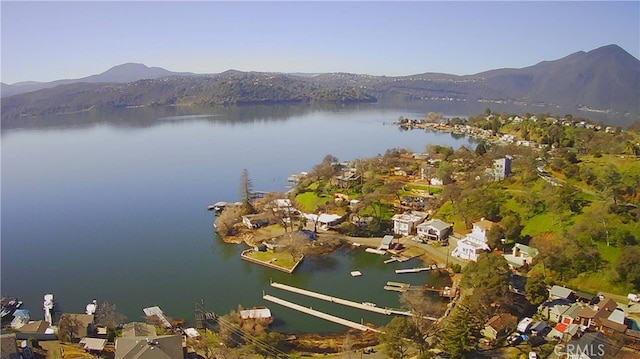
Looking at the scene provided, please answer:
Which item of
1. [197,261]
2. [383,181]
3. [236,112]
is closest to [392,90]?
[236,112]

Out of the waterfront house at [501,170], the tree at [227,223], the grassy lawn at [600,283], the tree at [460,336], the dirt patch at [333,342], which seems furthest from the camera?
the waterfront house at [501,170]

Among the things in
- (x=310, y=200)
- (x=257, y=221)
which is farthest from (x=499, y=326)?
(x=310, y=200)

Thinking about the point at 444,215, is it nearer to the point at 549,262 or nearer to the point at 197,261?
the point at 549,262

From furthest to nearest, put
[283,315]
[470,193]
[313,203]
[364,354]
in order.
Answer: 1. [313,203]
2. [470,193]
3. [283,315]
4. [364,354]

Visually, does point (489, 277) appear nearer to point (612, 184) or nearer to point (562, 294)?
point (562, 294)

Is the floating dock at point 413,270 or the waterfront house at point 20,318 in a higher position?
the waterfront house at point 20,318

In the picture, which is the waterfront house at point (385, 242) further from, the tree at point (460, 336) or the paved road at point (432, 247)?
the tree at point (460, 336)

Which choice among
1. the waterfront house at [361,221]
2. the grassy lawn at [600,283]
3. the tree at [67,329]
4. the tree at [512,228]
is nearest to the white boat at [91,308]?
the tree at [67,329]

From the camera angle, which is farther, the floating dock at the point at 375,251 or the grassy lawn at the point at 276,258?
the floating dock at the point at 375,251
